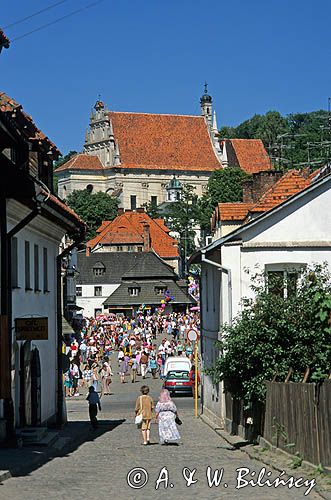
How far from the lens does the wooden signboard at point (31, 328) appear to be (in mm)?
22359

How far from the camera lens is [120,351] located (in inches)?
2566

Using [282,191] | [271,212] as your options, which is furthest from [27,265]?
[282,191]

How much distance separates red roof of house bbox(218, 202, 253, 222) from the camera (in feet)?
115

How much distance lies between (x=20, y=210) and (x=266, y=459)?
278 inches

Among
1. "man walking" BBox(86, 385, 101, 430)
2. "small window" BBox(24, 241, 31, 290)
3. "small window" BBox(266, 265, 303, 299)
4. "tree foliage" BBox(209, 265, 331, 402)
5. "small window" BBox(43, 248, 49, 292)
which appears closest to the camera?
"tree foliage" BBox(209, 265, 331, 402)

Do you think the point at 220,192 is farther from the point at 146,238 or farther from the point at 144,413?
the point at 144,413

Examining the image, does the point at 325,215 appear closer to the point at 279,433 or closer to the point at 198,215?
the point at 279,433

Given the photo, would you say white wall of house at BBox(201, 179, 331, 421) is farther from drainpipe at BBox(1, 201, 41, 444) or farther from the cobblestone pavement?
drainpipe at BBox(1, 201, 41, 444)

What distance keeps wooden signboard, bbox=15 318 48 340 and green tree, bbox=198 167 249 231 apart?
14922cm

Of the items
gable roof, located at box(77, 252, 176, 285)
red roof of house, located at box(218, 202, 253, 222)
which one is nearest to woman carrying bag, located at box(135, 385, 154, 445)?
red roof of house, located at box(218, 202, 253, 222)

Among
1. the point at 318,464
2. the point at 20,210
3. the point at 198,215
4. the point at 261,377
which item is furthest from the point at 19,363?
the point at 198,215

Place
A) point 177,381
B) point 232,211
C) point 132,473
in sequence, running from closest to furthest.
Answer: point 132,473, point 232,211, point 177,381

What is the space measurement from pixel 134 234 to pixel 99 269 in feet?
86.7

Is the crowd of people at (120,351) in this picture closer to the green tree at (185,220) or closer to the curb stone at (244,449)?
the curb stone at (244,449)
